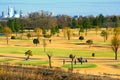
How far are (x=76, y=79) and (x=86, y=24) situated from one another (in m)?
110

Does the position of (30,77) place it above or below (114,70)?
above

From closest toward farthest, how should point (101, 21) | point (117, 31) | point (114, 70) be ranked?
point (114, 70), point (117, 31), point (101, 21)

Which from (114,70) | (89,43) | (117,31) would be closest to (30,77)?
(114,70)

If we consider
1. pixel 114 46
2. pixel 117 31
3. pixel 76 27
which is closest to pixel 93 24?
pixel 76 27

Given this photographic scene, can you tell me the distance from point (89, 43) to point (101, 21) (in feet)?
239

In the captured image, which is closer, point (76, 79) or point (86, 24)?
point (76, 79)

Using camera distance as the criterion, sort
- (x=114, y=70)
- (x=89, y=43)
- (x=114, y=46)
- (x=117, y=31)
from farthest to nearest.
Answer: (x=117, y=31)
(x=89, y=43)
(x=114, y=46)
(x=114, y=70)

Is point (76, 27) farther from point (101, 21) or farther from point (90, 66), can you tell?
point (90, 66)

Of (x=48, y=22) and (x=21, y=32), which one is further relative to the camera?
(x=48, y=22)

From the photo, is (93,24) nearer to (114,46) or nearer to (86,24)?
(86,24)

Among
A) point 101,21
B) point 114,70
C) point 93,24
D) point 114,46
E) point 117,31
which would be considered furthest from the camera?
point 101,21

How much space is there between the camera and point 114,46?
59281 mm

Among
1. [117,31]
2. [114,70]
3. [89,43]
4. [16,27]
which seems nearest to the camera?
[114,70]

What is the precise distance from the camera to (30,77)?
17.4 m
